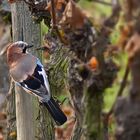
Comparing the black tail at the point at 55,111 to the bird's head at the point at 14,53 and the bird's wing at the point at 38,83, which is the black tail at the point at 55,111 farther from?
the bird's head at the point at 14,53

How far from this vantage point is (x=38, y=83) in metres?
4.74

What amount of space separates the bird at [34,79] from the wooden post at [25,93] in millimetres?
64

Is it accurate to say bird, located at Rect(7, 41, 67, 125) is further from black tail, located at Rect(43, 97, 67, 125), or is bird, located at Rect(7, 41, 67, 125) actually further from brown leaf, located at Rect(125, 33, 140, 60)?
brown leaf, located at Rect(125, 33, 140, 60)

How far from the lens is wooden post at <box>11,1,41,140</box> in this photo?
4297 mm

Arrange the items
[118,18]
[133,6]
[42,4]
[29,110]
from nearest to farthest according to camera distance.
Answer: [133,6]
[118,18]
[42,4]
[29,110]

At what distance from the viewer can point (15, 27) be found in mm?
4387

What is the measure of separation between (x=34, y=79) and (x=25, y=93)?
0.27m

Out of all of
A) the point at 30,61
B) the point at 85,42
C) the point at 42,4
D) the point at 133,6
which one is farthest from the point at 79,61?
the point at 30,61

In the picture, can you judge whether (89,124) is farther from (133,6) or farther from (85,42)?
(133,6)

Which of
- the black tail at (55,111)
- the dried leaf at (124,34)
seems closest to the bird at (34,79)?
the black tail at (55,111)

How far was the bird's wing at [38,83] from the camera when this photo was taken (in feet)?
14.6

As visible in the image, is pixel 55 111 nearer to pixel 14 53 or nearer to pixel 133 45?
pixel 14 53

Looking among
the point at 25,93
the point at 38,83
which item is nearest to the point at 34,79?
the point at 38,83

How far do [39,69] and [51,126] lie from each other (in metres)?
0.45
